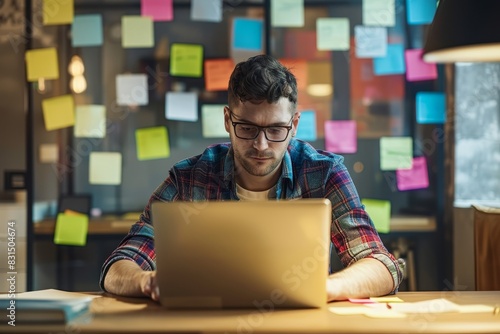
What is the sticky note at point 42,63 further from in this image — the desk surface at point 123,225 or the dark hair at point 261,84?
the dark hair at point 261,84

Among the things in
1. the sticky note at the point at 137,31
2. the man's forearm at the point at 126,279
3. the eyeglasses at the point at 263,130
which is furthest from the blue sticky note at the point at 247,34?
the man's forearm at the point at 126,279

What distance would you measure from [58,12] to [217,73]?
861 mm

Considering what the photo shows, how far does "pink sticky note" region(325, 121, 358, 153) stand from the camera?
12.4ft

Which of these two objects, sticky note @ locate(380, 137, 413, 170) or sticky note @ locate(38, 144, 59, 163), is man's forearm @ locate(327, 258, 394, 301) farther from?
sticky note @ locate(38, 144, 59, 163)

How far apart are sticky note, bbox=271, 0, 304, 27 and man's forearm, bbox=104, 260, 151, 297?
220cm

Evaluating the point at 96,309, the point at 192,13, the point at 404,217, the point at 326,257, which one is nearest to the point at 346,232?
the point at 326,257

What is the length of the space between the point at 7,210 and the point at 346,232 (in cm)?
232

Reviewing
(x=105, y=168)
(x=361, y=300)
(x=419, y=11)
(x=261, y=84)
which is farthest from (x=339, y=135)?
(x=361, y=300)

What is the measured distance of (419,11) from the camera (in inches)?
149

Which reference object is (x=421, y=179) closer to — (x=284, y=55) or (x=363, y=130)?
(x=363, y=130)

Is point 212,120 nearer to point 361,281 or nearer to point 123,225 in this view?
point 123,225

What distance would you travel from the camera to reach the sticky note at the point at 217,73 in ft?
12.5

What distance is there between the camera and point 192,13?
12.5ft

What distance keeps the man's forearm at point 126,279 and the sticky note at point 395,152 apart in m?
2.19
